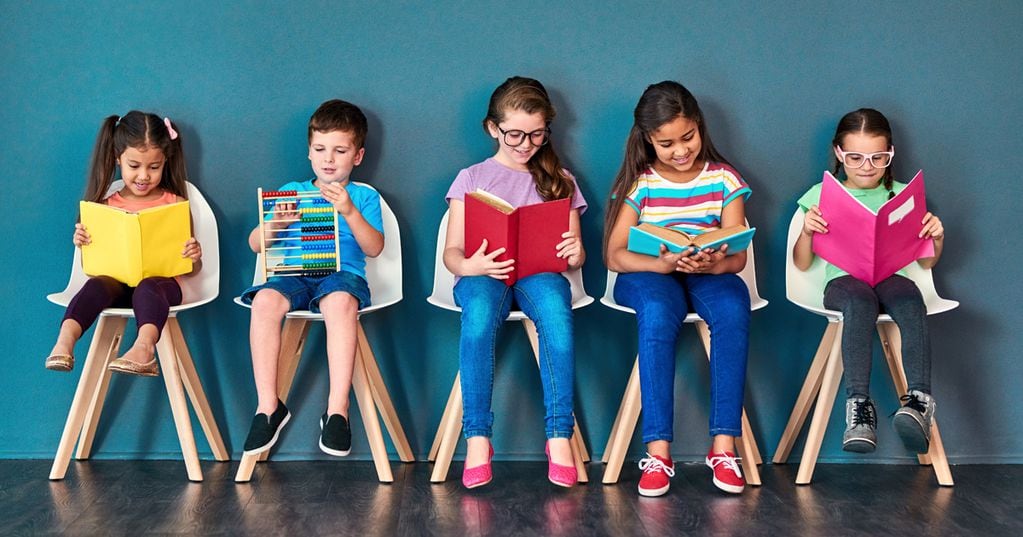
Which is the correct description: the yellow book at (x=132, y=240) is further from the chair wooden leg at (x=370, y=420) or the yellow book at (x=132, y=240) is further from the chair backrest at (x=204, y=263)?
the chair wooden leg at (x=370, y=420)

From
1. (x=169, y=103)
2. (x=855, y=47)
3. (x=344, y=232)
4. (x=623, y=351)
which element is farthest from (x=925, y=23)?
(x=169, y=103)

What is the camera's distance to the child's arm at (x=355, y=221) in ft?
8.79

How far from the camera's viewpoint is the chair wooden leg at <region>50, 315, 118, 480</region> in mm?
2678

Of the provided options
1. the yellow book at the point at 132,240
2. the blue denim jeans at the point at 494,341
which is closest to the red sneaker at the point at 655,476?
the blue denim jeans at the point at 494,341

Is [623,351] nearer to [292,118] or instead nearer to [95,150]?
[292,118]

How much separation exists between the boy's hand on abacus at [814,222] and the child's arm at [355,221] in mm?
1191

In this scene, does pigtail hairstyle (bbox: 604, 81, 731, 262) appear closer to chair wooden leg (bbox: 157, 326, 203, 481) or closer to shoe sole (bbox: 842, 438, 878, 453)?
shoe sole (bbox: 842, 438, 878, 453)

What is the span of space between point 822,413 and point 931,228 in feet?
1.93

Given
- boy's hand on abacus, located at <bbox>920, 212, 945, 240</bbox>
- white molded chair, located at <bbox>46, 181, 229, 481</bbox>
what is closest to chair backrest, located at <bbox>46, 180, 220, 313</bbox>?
white molded chair, located at <bbox>46, 181, 229, 481</bbox>

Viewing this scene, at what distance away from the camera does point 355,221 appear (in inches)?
108

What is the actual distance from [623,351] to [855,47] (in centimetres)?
115

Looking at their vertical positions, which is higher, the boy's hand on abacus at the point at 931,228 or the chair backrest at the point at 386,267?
the boy's hand on abacus at the point at 931,228

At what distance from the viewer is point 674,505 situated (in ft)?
7.92

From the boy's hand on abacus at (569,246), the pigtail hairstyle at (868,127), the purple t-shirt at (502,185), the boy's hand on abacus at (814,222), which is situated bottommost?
the boy's hand on abacus at (569,246)
